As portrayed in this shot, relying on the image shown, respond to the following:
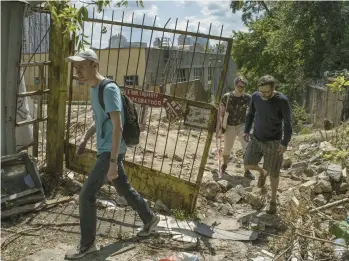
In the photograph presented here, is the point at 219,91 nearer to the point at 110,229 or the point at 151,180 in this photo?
the point at 151,180

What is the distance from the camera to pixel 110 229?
15.2 feet

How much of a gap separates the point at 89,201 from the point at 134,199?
0.52 metres

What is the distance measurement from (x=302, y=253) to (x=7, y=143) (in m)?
3.55

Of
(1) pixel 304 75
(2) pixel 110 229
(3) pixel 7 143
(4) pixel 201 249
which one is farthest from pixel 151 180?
(1) pixel 304 75

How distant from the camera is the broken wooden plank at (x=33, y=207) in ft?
15.4

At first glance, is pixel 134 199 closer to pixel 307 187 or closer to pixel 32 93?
pixel 32 93

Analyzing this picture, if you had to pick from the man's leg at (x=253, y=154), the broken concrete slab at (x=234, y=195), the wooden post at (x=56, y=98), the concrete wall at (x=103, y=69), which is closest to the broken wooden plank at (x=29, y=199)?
the wooden post at (x=56, y=98)

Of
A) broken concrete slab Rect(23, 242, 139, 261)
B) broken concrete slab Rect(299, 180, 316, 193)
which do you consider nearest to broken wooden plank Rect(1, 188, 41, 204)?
broken concrete slab Rect(23, 242, 139, 261)

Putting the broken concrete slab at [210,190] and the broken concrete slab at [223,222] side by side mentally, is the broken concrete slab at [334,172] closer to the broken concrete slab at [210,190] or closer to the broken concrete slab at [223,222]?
the broken concrete slab at [210,190]

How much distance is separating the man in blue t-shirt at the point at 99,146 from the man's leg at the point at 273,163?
1998mm

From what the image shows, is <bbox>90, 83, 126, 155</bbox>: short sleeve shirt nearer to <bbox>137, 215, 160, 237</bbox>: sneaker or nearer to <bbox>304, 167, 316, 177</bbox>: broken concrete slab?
<bbox>137, 215, 160, 237</bbox>: sneaker

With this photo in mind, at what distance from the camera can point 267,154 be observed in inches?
Answer: 211

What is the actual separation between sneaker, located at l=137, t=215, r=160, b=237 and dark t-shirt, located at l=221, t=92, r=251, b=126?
10.1 feet

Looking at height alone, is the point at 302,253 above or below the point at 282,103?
below
